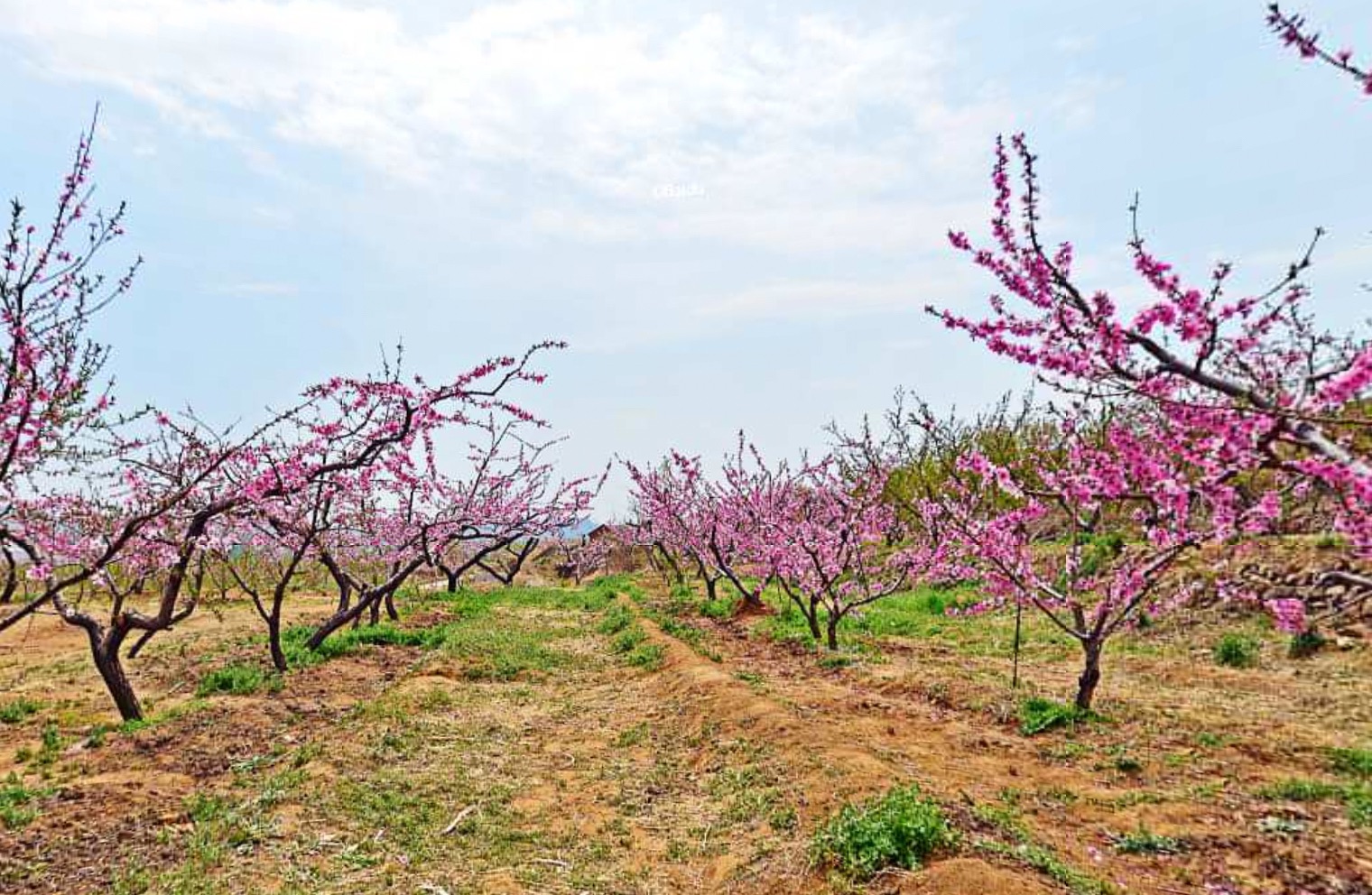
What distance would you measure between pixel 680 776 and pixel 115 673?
6265 mm

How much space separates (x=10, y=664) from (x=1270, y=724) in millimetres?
17066

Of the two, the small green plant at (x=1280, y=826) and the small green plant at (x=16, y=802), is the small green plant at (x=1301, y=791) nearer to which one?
the small green plant at (x=1280, y=826)

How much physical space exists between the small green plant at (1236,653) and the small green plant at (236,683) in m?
12.0

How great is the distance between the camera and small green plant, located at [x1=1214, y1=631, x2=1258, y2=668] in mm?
10492

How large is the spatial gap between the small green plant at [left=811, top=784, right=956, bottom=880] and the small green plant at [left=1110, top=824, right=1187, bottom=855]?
1.18 metres

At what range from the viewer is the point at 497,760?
7.54 metres

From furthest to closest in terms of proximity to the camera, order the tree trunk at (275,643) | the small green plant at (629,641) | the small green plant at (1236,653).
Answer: the small green plant at (629,641) → the tree trunk at (275,643) → the small green plant at (1236,653)

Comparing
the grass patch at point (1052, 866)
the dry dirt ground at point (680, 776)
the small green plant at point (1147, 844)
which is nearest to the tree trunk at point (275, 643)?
the dry dirt ground at point (680, 776)

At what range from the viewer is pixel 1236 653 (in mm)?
10586

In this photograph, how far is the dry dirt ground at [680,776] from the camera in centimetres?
489

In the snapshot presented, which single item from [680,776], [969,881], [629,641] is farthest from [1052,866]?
[629,641]

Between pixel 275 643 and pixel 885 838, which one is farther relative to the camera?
pixel 275 643

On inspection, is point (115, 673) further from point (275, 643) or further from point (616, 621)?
point (616, 621)

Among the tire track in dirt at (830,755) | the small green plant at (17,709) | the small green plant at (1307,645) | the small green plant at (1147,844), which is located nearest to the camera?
the tire track in dirt at (830,755)
